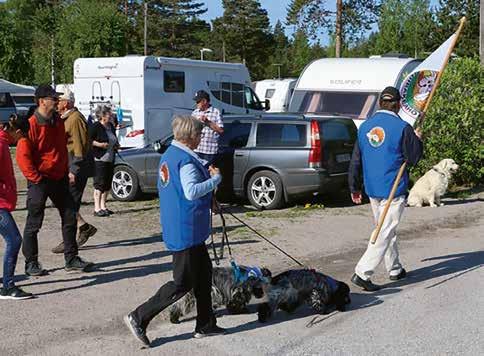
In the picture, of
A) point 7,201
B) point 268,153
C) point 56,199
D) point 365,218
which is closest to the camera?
point 7,201

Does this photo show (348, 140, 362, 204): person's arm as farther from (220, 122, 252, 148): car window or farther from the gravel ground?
(220, 122, 252, 148): car window

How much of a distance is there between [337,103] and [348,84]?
0.49 m

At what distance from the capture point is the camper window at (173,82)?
20859 millimetres

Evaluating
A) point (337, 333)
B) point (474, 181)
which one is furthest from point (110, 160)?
point (474, 181)

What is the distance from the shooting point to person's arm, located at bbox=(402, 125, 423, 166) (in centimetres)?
673

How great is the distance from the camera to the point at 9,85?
33969 millimetres

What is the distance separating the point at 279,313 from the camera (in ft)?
20.7

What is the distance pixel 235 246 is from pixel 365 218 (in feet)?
9.92

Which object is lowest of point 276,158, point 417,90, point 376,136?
point 276,158

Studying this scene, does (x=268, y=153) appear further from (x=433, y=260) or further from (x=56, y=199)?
(x=56, y=199)

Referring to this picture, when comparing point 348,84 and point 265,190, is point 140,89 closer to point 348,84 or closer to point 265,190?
point 348,84

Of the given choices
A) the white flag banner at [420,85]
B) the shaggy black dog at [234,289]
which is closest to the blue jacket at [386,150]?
the white flag banner at [420,85]

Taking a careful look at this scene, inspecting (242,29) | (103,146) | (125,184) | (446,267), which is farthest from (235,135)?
(242,29)

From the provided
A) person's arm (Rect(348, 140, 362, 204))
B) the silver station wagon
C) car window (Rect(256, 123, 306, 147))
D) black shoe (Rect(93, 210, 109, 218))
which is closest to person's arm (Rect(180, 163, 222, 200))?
person's arm (Rect(348, 140, 362, 204))
